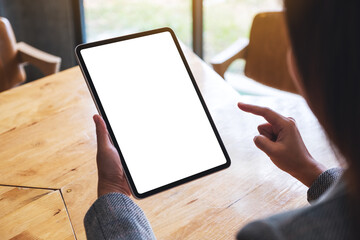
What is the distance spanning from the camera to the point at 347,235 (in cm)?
42

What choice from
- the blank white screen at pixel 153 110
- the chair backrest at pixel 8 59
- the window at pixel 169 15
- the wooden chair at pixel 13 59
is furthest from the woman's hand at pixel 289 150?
the window at pixel 169 15

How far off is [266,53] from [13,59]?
3.51 ft

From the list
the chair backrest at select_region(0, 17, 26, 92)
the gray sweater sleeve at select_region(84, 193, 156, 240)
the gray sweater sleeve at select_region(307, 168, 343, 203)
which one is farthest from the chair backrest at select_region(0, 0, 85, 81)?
the gray sweater sleeve at select_region(307, 168, 343, 203)

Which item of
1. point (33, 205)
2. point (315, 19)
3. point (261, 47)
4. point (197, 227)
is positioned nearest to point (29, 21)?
point (261, 47)

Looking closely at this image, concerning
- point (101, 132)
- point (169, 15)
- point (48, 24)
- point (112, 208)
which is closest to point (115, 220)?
point (112, 208)

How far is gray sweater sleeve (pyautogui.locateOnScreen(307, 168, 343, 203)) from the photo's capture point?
795mm

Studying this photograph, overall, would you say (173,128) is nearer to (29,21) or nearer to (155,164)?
(155,164)

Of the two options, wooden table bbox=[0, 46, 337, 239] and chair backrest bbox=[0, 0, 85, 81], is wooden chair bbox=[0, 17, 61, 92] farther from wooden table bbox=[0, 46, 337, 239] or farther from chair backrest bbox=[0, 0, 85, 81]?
chair backrest bbox=[0, 0, 85, 81]

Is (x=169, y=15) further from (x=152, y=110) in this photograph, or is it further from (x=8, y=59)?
(x=152, y=110)

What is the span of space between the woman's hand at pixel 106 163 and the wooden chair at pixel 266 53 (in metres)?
1.03

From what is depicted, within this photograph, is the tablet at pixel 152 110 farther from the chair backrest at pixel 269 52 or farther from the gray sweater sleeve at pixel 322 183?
the chair backrest at pixel 269 52

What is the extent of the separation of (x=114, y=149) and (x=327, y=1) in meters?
0.51

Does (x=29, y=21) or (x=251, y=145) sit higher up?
(x=251, y=145)

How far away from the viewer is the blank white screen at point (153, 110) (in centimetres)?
83
